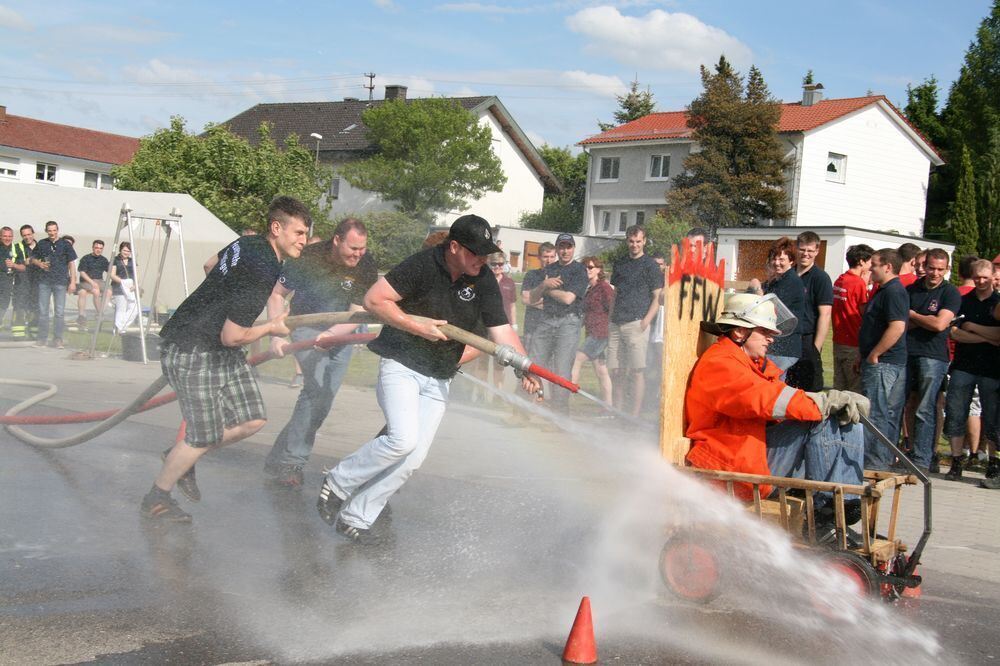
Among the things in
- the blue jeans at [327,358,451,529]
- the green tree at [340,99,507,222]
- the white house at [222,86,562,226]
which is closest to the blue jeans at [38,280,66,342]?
the blue jeans at [327,358,451,529]

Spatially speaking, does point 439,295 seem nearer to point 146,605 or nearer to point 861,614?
point 146,605

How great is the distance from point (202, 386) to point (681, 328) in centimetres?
268

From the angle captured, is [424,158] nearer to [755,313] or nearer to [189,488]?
[189,488]

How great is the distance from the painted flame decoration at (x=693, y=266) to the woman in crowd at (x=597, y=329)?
4.61 meters

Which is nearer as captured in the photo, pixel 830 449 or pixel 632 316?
pixel 830 449

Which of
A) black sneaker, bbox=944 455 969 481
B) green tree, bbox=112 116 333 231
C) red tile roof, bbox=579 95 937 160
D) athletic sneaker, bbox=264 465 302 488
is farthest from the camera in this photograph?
red tile roof, bbox=579 95 937 160

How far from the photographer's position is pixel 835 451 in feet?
16.1

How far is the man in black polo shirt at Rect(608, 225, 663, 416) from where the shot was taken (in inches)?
388

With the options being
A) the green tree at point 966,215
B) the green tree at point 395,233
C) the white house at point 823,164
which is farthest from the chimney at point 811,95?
the green tree at point 395,233

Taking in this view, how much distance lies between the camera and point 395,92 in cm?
5756

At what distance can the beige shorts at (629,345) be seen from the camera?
32.9 feet

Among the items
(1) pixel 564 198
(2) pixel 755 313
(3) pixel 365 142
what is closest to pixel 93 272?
(2) pixel 755 313

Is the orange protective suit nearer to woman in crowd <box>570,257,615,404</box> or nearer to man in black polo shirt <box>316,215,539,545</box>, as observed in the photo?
man in black polo shirt <box>316,215,539,545</box>

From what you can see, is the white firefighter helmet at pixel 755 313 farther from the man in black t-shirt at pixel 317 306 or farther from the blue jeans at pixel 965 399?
the blue jeans at pixel 965 399
